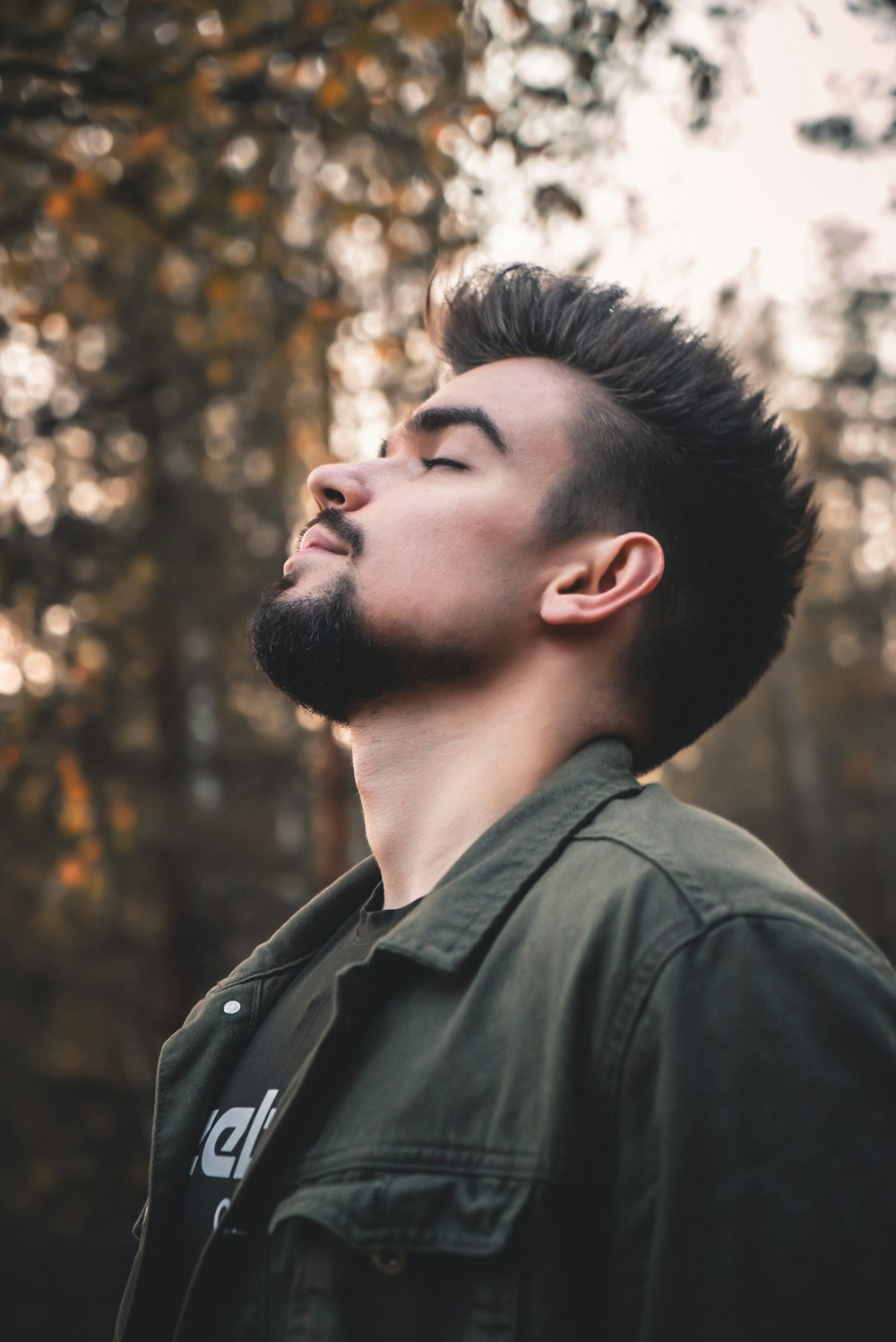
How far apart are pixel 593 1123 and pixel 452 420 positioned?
1672 mm

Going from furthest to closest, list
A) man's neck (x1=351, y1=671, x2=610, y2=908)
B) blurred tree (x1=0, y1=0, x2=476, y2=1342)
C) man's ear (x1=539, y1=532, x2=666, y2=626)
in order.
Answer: blurred tree (x1=0, y1=0, x2=476, y2=1342)
man's ear (x1=539, y1=532, x2=666, y2=626)
man's neck (x1=351, y1=671, x2=610, y2=908)

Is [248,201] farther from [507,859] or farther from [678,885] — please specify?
[678,885]

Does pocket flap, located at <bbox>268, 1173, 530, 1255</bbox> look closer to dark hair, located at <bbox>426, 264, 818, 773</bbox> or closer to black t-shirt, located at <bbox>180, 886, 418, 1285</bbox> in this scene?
black t-shirt, located at <bbox>180, 886, 418, 1285</bbox>

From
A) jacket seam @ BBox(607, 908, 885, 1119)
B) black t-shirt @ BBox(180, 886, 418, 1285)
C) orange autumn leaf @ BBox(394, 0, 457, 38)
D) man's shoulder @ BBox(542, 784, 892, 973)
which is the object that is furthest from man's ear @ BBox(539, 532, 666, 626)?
orange autumn leaf @ BBox(394, 0, 457, 38)

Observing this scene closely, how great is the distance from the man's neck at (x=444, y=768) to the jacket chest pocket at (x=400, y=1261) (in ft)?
2.27

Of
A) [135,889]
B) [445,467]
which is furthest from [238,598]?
[445,467]

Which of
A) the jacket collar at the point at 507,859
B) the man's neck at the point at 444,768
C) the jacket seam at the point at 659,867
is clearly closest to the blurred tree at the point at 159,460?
the man's neck at the point at 444,768

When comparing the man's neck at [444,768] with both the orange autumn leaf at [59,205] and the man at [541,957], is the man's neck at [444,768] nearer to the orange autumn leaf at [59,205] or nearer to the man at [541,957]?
the man at [541,957]

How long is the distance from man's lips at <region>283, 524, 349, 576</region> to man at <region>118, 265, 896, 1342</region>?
1cm

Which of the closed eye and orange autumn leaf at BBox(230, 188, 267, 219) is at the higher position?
orange autumn leaf at BBox(230, 188, 267, 219)

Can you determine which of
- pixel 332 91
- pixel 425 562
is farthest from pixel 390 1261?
pixel 332 91

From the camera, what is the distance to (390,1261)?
4.60 feet

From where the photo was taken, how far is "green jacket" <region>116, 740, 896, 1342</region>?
1.18m

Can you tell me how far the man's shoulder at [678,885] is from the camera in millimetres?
1339
